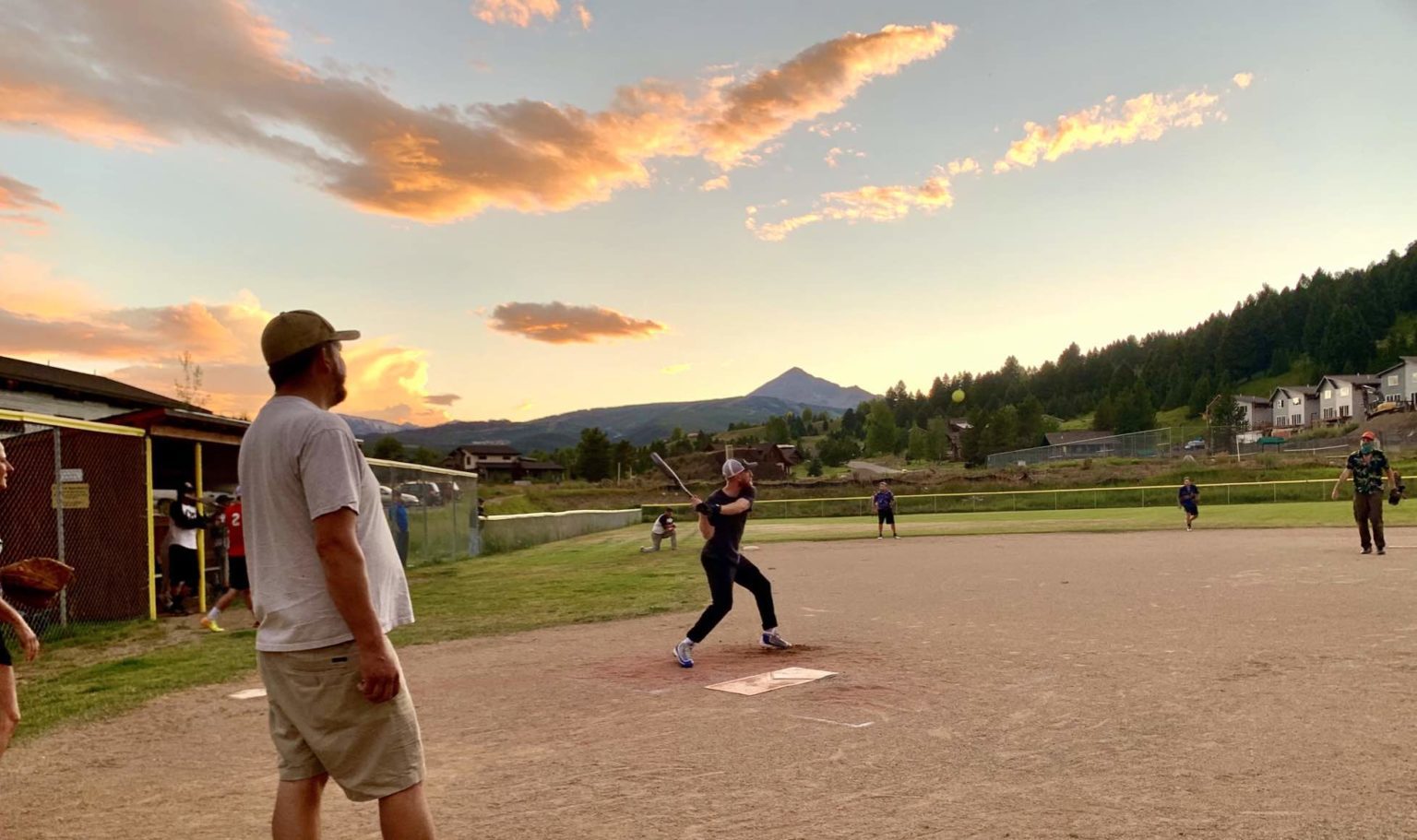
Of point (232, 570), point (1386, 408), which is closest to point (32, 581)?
point (232, 570)

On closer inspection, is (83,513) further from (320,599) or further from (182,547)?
(320,599)

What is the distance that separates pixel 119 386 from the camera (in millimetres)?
29828

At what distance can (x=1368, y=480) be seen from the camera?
1748 centimetres

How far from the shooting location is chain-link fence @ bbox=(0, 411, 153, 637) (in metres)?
13.2

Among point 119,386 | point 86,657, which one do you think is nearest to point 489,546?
point 119,386

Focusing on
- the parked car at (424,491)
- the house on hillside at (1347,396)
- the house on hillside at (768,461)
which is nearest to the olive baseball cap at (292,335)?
the parked car at (424,491)

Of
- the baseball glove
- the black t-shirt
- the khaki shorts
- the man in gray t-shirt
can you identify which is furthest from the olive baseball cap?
the black t-shirt

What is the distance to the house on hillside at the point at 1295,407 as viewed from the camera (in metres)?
135

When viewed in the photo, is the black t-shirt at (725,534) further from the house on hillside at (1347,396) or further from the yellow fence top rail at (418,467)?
the house on hillside at (1347,396)

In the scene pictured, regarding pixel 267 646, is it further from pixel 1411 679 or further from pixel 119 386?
pixel 119 386

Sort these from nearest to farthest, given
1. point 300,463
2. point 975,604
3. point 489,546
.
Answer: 1. point 300,463
2. point 975,604
3. point 489,546

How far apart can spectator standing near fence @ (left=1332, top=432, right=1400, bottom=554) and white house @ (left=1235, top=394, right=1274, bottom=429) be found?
143 metres

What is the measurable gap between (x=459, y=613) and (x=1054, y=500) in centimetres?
4578

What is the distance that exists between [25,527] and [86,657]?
3532 mm
